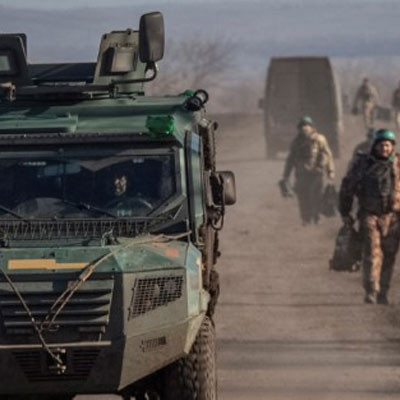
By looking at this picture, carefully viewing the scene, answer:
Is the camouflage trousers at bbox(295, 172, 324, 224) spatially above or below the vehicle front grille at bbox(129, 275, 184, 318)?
below

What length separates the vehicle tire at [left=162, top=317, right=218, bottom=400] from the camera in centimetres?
1008

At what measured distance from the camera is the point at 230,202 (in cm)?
1155

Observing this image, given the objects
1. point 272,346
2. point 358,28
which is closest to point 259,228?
point 272,346

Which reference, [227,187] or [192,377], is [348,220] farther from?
[192,377]

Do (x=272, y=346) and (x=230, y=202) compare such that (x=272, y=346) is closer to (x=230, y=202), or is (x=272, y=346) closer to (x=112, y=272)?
(x=230, y=202)

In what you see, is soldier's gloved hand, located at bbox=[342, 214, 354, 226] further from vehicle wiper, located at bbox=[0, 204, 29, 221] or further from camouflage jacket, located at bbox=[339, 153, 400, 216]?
vehicle wiper, located at bbox=[0, 204, 29, 221]

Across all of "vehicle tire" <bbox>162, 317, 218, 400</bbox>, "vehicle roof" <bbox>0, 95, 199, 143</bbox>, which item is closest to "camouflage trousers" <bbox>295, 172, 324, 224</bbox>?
"vehicle roof" <bbox>0, 95, 199, 143</bbox>

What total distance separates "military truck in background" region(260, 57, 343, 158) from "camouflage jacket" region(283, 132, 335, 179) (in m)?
13.7

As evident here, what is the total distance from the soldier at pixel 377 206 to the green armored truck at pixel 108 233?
4673mm

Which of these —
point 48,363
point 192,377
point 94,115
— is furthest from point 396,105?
point 48,363

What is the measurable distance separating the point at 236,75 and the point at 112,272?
163464mm

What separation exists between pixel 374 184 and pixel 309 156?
9436mm

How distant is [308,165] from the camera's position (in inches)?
1040

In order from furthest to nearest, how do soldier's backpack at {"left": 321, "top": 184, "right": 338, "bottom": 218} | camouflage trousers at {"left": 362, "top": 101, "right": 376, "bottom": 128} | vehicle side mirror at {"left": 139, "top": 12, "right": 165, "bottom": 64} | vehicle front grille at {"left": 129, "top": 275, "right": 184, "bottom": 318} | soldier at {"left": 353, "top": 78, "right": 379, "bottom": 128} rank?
camouflage trousers at {"left": 362, "top": 101, "right": 376, "bottom": 128}
soldier at {"left": 353, "top": 78, "right": 379, "bottom": 128}
soldier's backpack at {"left": 321, "top": 184, "right": 338, "bottom": 218}
vehicle side mirror at {"left": 139, "top": 12, "right": 165, "bottom": 64}
vehicle front grille at {"left": 129, "top": 275, "right": 184, "bottom": 318}
